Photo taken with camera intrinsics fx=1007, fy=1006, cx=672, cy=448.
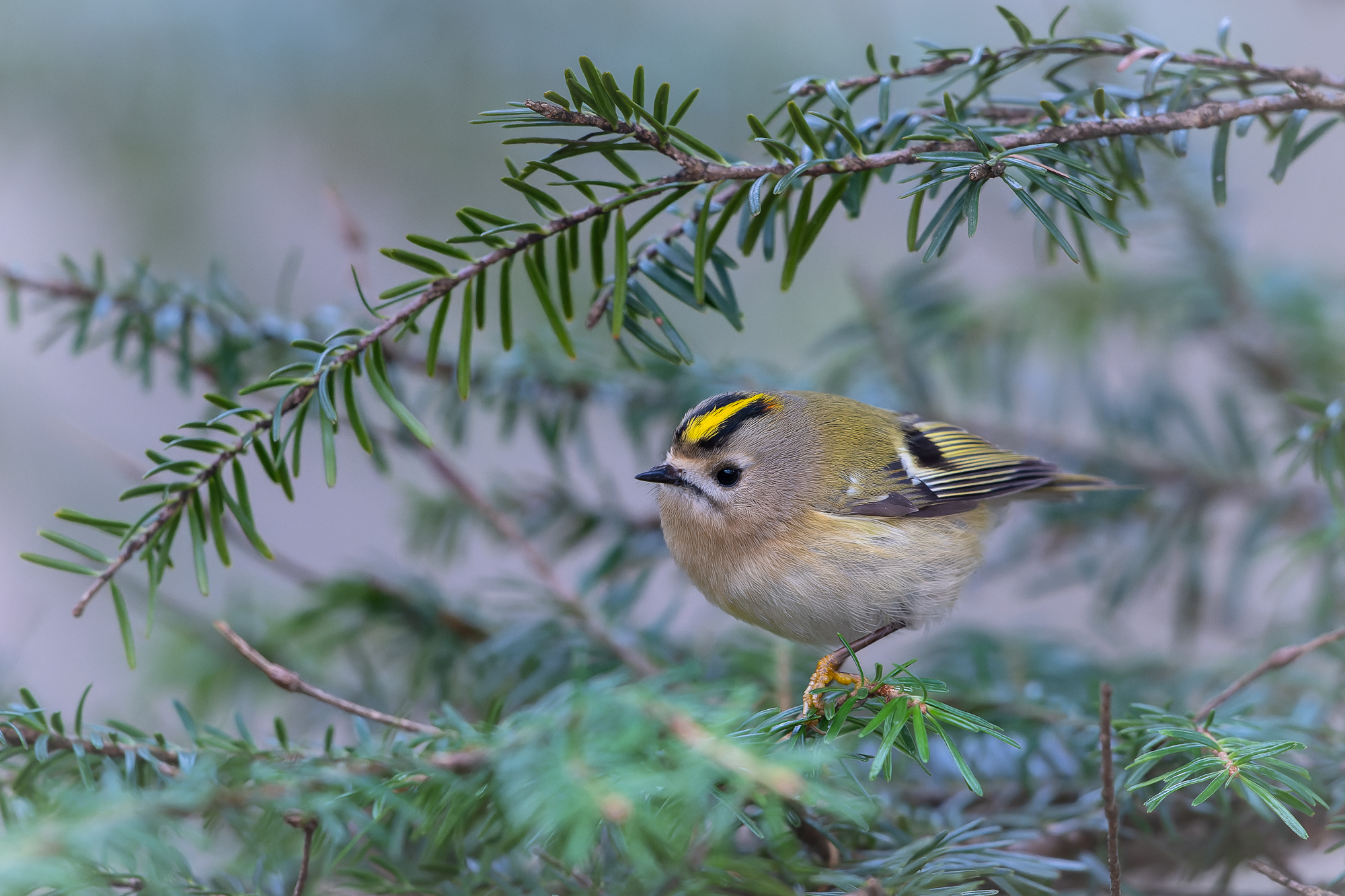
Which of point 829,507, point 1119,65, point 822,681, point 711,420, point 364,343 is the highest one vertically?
point 1119,65

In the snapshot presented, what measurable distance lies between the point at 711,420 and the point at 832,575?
0.22 metres

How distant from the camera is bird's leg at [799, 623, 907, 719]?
83 centimetres

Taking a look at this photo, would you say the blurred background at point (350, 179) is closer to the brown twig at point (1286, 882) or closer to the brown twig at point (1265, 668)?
the brown twig at point (1265, 668)

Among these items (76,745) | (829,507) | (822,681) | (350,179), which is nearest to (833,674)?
(822,681)

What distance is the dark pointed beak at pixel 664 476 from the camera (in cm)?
109

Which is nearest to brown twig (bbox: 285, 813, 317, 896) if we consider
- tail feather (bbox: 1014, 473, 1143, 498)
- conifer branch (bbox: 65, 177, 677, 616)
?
conifer branch (bbox: 65, 177, 677, 616)

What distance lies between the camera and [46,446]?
1.78m

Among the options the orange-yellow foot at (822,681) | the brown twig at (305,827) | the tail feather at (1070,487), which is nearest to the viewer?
the brown twig at (305,827)

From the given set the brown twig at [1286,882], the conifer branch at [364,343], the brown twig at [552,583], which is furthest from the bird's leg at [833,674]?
the conifer branch at [364,343]

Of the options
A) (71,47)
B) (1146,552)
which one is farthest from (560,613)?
(71,47)

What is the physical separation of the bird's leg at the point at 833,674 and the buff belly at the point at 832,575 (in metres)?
0.01

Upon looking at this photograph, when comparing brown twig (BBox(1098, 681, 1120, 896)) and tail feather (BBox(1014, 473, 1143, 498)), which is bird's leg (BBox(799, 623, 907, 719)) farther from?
→ tail feather (BBox(1014, 473, 1143, 498))

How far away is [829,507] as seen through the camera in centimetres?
113

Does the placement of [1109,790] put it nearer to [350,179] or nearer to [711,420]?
[711,420]
